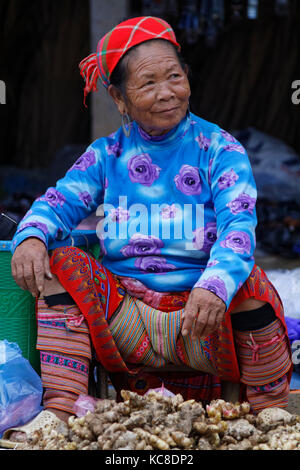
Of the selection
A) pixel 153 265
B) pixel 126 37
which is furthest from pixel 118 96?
pixel 153 265

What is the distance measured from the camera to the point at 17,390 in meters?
2.13

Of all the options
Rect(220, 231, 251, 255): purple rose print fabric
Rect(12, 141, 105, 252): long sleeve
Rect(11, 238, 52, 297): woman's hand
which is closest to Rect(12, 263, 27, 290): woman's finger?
Rect(11, 238, 52, 297): woman's hand

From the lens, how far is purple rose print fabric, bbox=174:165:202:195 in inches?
88.0

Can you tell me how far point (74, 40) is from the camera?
7.34 m

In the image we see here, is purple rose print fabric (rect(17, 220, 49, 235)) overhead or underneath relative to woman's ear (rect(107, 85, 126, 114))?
underneath

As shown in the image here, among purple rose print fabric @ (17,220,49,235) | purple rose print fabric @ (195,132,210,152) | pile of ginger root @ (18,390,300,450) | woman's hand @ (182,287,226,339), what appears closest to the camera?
pile of ginger root @ (18,390,300,450)

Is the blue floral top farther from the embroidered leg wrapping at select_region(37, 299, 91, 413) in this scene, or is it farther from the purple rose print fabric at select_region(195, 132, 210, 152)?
the embroidered leg wrapping at select_region(37, 299, 91, 413)

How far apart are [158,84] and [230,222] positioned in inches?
20.8

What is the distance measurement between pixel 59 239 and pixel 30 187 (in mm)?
4941

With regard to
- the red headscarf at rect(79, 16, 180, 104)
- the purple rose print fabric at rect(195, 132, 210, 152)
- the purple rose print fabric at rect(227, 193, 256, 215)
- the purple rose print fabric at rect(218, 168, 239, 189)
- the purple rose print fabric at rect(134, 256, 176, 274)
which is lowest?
the purple rose print fabric at rect(134, 256, 176, 274)

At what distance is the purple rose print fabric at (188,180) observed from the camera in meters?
2.24

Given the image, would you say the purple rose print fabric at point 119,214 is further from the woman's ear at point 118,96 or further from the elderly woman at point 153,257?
the woman's ear at point 118,96

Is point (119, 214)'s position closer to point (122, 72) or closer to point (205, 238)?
point (205, 238)

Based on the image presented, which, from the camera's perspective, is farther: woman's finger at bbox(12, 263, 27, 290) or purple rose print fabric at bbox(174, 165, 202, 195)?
purple rose print fabric at bbox(174, 165, 202, 195)
